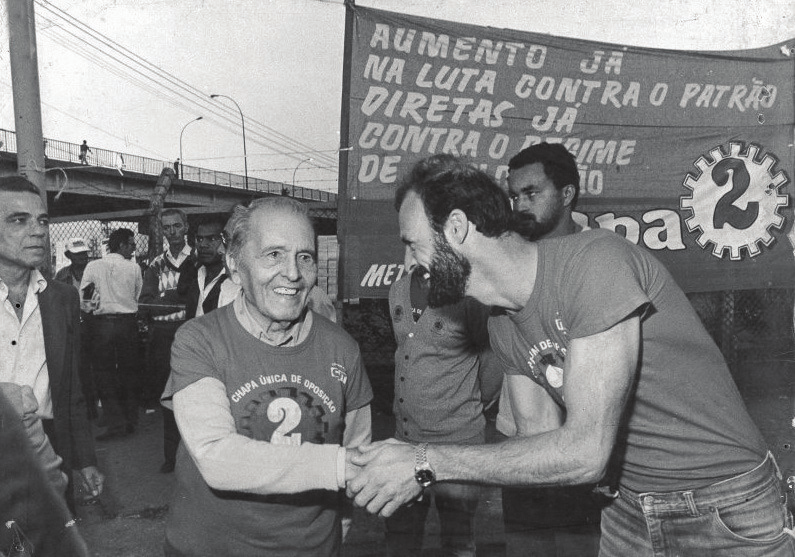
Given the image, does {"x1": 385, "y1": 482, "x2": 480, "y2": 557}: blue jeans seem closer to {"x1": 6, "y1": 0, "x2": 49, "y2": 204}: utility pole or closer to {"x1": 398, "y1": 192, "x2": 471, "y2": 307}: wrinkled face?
{"x1": 398, "y1": 192, "x2": 471, "y2": 307}: wrinkled face

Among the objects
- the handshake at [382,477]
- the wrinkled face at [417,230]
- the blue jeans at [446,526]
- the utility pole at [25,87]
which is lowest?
the blue jeans at [446,526]

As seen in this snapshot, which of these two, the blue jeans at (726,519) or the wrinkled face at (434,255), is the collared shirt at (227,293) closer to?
the wrinkled face at (434,255)

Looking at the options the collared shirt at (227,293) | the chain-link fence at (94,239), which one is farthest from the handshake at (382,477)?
the chain-link fence at (94,239)

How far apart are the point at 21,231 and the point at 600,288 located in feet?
8.44

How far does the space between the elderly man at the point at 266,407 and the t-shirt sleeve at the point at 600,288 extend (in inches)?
28.1

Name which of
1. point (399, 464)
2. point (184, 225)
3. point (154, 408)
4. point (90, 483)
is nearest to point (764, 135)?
point (399, 464)

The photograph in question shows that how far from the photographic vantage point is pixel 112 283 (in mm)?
6016

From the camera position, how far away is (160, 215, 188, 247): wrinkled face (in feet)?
17.9

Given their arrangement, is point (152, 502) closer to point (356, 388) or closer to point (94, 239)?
point (356, 388)

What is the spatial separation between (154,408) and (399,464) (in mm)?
5567

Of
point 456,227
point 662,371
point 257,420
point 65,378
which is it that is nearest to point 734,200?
point 662,371

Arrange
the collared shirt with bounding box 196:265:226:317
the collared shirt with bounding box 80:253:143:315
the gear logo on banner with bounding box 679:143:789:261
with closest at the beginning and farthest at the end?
1. the collared shirt with bounding box 196:265:226:317
2. the gear logo on banner with bounding box 679:143:789:261
3. the collared shirt with bounding box 80:253:143:315

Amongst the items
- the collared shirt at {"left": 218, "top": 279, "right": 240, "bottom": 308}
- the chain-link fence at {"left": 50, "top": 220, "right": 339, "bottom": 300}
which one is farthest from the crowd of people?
the chain-link fence at {"left": 50, "top": 220, "right": 339, "bottom": 300}

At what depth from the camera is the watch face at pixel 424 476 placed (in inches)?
69.4
